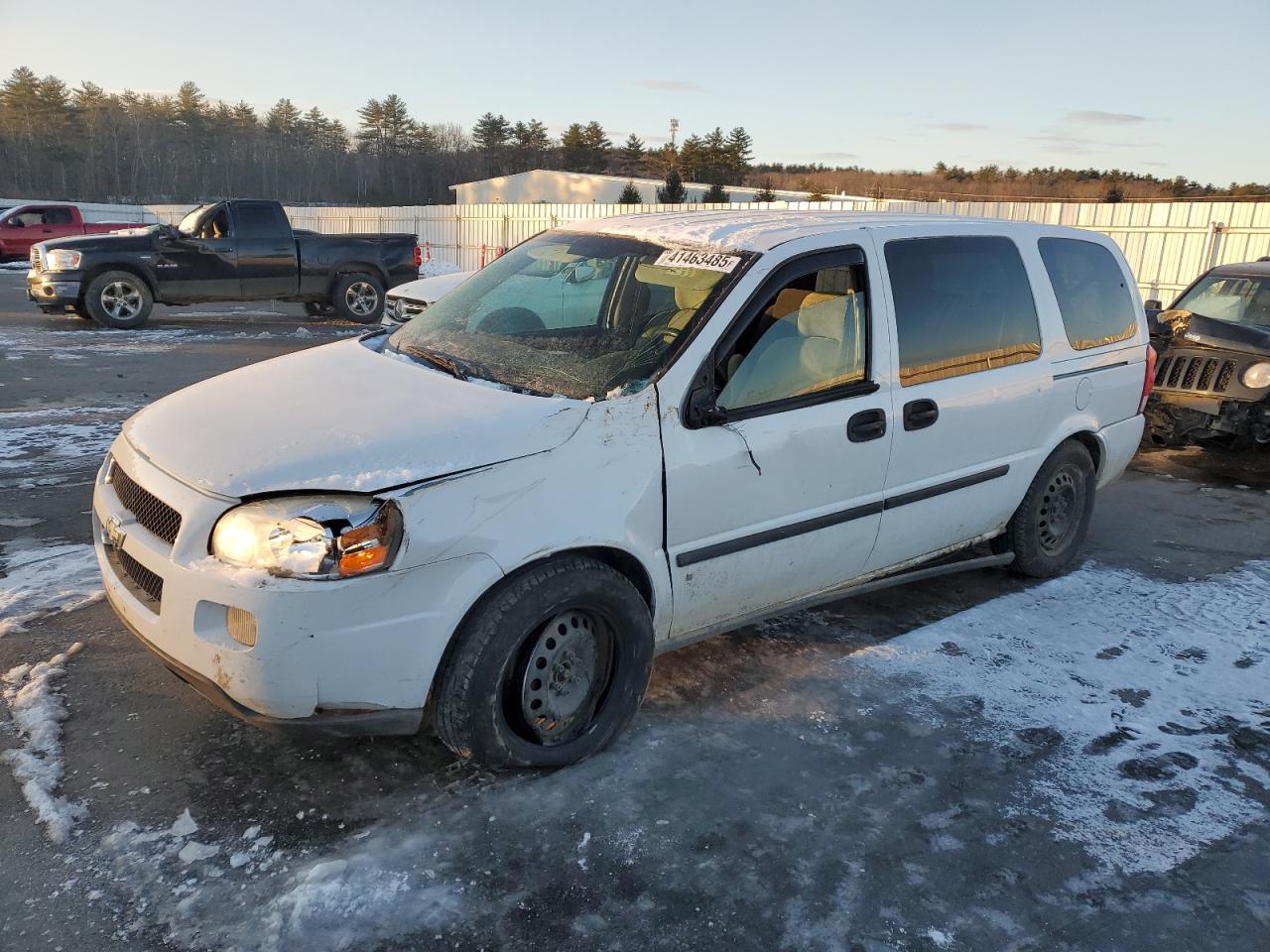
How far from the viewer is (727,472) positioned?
322 centimetres

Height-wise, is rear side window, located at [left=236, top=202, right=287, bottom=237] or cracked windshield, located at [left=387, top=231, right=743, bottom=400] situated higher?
rear side window, located at [left=236, top=202, right=287, bottom=237]

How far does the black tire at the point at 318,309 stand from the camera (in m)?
16.0

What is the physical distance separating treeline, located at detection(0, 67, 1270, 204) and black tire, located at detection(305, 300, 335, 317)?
174 ft

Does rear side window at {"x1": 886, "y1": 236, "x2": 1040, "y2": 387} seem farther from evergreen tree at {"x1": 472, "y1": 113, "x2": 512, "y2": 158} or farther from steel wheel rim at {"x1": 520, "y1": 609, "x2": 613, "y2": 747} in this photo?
evergreen tree at {"x1": 472, "y1": 113, "x2": 512, "y2": 158}

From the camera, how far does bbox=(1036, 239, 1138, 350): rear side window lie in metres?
4.62

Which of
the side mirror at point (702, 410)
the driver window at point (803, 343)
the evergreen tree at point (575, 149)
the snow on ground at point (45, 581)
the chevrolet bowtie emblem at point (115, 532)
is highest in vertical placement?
the evergreen tree at point (575, 149)

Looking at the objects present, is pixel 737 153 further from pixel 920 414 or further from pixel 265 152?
pixel 920 414

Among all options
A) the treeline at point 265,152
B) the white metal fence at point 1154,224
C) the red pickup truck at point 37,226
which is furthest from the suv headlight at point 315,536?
the treeline at point 265,152

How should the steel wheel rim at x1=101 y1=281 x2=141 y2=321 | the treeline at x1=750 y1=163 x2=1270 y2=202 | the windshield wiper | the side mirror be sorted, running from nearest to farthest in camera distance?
the side mirror
the windshield wiper
the steel wheel rim at x1=101 y1=281 x2=141 y2=321
the treeline at x1=750 y1=163 x2=1270 y2=202

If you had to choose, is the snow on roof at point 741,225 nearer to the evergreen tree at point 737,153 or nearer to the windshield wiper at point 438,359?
the windshield wiper at point 438,359

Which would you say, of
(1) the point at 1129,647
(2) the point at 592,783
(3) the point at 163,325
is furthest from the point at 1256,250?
(3) the point at 163,325

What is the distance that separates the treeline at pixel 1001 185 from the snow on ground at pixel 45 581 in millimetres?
48876

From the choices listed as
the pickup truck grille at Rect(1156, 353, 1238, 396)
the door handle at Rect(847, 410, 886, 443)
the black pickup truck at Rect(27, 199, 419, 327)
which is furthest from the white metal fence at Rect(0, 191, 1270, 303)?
the door handle at Rect(847, 410, 886, 443)

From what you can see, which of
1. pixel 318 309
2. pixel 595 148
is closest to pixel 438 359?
pixel 318 309
